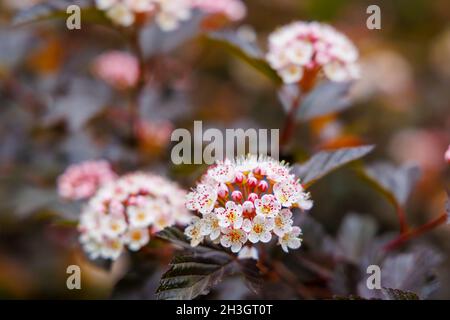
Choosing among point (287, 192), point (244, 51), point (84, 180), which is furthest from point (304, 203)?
point (84, 180)

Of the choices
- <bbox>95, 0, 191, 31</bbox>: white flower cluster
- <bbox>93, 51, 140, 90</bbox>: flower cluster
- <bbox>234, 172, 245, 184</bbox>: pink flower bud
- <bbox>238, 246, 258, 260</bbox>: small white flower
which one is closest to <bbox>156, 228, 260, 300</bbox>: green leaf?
<bbox>238, 246, 258, 260</bbox>: small white flower

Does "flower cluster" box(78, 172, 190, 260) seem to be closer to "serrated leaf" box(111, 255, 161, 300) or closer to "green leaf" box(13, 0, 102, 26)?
"serrated leaf" box(111, 255, 161, 300)

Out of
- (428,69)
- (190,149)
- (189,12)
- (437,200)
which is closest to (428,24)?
(428,69)

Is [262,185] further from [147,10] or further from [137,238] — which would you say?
[147,10]

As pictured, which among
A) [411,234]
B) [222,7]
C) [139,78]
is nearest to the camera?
[411,234]

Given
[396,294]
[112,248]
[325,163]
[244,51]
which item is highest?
[244,51]
